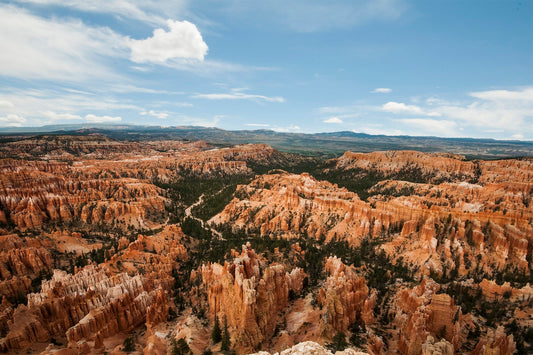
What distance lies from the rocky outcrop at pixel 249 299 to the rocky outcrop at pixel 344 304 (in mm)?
5510

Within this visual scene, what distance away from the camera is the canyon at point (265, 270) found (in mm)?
26422

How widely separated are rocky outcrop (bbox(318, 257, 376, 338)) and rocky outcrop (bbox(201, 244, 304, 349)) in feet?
18.1

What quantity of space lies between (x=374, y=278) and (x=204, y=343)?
26279 mm

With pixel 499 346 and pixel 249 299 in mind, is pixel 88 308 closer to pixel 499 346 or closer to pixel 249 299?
pixel 249 299

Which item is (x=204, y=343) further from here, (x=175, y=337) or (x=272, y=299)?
(x=272, y=299)

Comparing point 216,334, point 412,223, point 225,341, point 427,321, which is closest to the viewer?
point 427,321

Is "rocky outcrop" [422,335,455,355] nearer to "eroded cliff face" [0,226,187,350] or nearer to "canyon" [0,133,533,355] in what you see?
"canyon" [0,133,533,355]

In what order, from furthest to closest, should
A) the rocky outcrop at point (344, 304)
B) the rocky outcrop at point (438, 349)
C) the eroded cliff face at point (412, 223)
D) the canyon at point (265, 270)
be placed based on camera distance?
the eroded cliff face at point (412, 223), the rocky outcrop at point (344, 304), the canyon at point (265, 270), the rocky outcrop at point (438, 349)

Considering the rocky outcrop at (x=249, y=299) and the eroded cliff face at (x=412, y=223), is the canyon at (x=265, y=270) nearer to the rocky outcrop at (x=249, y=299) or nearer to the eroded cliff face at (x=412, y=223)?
the rocky outcrop at (x=249, y=299)

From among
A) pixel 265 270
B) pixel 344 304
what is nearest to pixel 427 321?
pixel 344 304

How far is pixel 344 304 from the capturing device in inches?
1130

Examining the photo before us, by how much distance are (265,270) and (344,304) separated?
10.1 m

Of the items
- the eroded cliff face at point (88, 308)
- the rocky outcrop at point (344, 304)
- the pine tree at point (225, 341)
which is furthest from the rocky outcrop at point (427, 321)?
the eroded cliff face at point (88, 308)

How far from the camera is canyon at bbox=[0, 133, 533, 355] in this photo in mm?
26422
